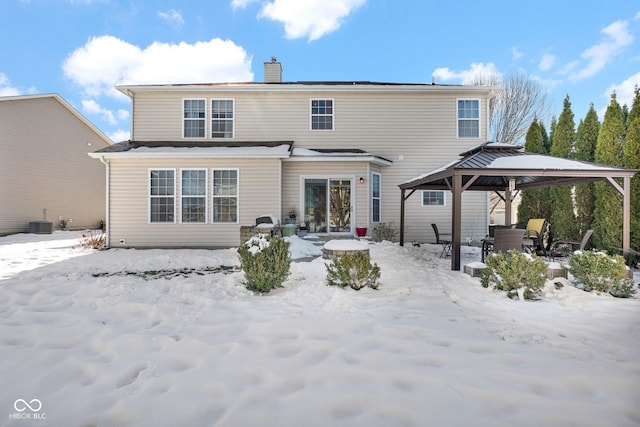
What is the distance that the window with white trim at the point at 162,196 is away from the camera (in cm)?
1080

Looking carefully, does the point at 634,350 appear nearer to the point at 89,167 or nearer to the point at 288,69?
the point at 288,69

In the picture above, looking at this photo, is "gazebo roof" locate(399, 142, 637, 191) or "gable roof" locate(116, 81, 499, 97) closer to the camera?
"gazebo roof" locate(399, 142, 637, 191)

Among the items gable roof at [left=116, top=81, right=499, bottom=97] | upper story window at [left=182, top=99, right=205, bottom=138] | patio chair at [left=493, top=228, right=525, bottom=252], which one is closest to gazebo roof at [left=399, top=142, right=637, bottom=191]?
patio chair at [left=493, top=228, right=525, bottom=252]

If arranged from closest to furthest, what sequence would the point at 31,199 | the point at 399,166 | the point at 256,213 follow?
the point at 256,213
the point at 399,166
the point at 31,199

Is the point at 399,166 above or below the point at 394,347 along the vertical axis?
above

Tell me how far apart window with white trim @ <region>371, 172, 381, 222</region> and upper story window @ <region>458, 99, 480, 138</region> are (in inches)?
144

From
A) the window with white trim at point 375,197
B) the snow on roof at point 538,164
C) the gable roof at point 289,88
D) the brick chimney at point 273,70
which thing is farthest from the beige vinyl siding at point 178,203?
the snow on roof at point 538,164

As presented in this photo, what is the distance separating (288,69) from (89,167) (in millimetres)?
12970

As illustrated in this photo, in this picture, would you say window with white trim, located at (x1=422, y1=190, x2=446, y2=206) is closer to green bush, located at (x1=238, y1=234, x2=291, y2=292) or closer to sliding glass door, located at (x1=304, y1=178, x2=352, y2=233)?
sliding glass door, located at (x1=304, y1=178, x2=352, y2=233)

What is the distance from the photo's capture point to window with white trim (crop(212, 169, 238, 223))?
10766 mm

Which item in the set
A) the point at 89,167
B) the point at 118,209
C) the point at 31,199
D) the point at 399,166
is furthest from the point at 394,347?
the point at 89,167

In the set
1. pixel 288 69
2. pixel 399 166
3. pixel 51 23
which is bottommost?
pixel 399 166

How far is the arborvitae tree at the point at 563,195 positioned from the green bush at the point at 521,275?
611 cm

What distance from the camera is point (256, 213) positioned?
10.7 metres
